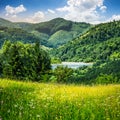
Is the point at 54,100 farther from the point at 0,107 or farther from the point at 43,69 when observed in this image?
the point at 43,69

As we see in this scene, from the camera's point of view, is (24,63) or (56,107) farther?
(24,63)

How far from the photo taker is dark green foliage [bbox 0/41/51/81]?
71.1 meters

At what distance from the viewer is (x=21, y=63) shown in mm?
71875

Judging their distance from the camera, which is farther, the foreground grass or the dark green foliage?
the dark green foliage

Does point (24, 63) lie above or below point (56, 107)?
below

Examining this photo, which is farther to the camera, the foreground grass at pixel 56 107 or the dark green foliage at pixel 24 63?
the dark green foliage at pixel 24 63

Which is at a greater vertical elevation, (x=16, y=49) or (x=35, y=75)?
(x=16, y=49)

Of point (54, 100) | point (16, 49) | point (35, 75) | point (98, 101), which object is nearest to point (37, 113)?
point (54, 100)

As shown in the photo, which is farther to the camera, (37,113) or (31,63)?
(31,63)

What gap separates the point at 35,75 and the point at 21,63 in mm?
7829

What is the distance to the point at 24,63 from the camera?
3004 inches

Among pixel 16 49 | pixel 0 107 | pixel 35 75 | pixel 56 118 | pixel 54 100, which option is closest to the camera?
pixel 56 118

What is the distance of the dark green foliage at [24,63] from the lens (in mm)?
71062

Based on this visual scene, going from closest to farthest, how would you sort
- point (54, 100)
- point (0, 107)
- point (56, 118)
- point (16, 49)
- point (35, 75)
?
point (56, 118)
point (0, 107)
point (54, 100)
point (16, 49)
point (35, 75)
